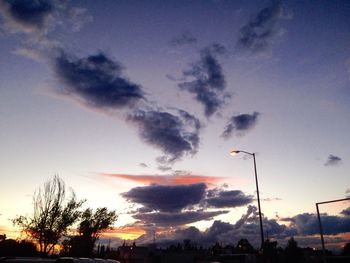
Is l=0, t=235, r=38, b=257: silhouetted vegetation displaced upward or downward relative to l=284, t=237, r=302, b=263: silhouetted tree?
upward

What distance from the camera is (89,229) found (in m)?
51.9

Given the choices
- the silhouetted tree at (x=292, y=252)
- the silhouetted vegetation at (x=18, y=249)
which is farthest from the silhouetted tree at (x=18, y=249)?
the silhouetted tree at (x=292, y=252)

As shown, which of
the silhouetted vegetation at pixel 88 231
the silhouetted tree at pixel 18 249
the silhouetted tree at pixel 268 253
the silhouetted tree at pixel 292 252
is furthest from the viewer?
the silhouetted tree at pixel 292 252

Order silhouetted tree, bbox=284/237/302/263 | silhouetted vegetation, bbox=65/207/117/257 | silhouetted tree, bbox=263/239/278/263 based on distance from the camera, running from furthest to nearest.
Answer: silhouetted tree, bbox=284/237/302/263, silhouetted vegetation, bbox=65/207/117/257, silhouetted tree, bbox=263/239/278/263

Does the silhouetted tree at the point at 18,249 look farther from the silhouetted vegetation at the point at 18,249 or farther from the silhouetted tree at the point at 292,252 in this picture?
the silhouetted tree at the point at 292,252

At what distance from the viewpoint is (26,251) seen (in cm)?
3506

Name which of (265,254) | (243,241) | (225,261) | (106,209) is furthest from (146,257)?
(243,241)

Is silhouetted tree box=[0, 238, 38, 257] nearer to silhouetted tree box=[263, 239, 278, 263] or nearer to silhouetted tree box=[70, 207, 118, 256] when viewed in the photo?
silhouetted tree box=[70, 207, 118, 256]

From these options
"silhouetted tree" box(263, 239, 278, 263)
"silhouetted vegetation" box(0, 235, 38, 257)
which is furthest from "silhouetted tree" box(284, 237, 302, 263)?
"silhouetted vegetation" box(0, 235, 38, 257)

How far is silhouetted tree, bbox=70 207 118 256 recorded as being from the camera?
155 ft

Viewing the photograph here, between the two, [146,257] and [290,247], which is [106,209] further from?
[290,247]

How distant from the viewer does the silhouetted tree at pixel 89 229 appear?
47.3 metres

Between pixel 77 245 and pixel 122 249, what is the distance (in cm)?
3433

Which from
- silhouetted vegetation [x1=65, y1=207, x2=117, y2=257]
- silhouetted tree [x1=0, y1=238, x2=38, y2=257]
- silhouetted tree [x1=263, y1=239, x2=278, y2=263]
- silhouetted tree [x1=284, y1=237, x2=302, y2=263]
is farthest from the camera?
silhouetted tree [x1=284, y1=237, x2=302, y2=263]
